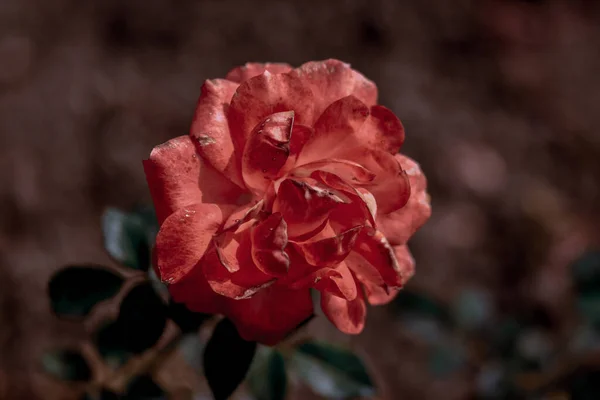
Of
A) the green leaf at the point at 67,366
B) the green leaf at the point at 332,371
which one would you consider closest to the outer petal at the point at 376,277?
the green leaf at the point at 332,371

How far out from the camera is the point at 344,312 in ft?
2.93

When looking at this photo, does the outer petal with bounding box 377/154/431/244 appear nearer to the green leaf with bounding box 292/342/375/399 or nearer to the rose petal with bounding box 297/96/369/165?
the rose petal with bounding box 297/96/369/165

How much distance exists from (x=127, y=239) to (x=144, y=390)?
292 millimetres

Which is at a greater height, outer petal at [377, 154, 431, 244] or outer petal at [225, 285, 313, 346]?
outer petal at [377, 154, 431, 244]

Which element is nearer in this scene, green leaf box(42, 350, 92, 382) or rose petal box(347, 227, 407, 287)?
rose petal box(347, 227, 407, 287)

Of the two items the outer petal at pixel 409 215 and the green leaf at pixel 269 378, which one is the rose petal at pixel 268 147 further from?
the green leaf at pixel 269 378

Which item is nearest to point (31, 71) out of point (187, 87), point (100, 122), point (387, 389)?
point (100, 122)

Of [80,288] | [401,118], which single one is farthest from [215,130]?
[401,118]

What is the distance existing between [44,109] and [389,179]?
1.85 metres

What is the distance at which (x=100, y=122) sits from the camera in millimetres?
2391

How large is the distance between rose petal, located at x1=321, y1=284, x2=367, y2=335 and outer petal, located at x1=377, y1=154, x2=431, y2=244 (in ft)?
0.35

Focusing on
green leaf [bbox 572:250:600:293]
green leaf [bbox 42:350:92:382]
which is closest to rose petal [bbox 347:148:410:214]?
green leaf [bbox 42:350:92:382]

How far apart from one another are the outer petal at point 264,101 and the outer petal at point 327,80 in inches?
0.8

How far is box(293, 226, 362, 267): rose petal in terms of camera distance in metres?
0.80
